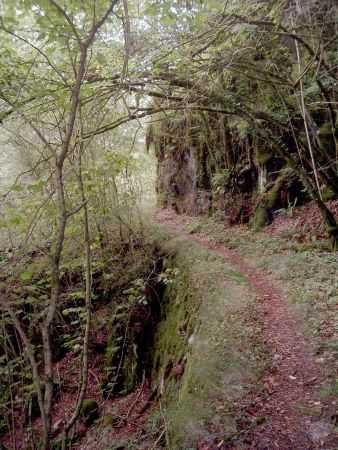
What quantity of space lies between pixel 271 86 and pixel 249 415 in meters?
7.66

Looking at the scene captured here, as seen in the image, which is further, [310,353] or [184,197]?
[184,197]

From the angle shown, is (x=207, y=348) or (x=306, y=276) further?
(x=306, y=276)

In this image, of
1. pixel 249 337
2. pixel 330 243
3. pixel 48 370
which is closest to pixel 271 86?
pixel 330 243

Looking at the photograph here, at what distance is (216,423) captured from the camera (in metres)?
3.70

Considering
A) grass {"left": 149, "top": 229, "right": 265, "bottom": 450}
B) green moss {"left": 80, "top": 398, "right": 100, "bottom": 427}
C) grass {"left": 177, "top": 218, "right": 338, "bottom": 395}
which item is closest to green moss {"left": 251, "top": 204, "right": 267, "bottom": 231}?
grass {"left": 177, "top": 218, "right": 338, "bottom": 395}

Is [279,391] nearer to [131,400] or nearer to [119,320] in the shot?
[131,400]

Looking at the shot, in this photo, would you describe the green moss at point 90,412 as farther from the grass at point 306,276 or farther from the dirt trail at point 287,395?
the grass at point 306,276

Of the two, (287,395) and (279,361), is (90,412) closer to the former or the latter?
(279,361)

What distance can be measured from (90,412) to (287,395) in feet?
15.1

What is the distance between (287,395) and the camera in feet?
12.8

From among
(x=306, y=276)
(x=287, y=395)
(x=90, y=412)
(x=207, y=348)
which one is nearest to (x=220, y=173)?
(x=306, y=276)

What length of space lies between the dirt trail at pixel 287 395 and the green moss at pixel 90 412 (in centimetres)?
407

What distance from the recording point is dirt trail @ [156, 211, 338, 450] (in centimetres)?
329

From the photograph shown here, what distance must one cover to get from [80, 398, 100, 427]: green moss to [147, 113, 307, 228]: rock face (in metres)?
6.64
